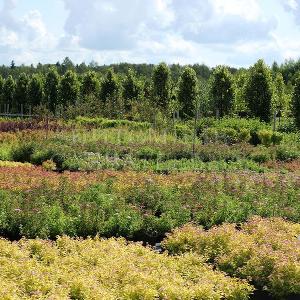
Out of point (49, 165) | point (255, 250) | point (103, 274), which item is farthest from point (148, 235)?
point (49, 165)

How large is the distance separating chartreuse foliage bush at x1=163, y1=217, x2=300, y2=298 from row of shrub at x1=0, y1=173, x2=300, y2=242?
1.06 meters

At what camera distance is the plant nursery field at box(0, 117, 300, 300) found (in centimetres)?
682

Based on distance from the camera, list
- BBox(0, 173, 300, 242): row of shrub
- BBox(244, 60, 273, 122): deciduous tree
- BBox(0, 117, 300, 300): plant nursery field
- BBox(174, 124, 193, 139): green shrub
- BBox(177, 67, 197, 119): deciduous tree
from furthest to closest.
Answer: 1. BBox(177, 67, 197, 119): deciduous tree
2. BBox(244, 60, 273, 122): deciduous tree
3. BBox(174, 124, 193, 139): green shrub
4. BBox(0, 173, 300, 242): row of shrub
5. BBox(0, 117, 300, 300): plant nursery field

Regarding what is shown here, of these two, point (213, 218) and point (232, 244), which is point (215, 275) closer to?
point (232, 244)

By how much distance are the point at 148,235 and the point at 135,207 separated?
68 cm

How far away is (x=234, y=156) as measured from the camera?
65.0 feet

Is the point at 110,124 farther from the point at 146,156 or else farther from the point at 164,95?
the point at 146,156

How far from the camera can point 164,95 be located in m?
35.3

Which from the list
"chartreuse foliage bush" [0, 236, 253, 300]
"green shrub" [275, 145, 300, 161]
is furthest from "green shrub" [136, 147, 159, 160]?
"chartreuse foliage bush" [0, 236, 253, 300]

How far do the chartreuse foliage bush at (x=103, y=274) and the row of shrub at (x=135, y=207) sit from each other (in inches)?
45.7

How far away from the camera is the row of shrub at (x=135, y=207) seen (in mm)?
9586

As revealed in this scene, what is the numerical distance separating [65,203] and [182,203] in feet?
7.93

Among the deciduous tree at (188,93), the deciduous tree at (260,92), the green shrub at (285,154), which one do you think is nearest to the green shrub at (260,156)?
the green shrub at (285,154)

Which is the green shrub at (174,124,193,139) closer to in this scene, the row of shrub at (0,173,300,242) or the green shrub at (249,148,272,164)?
the green shrub at (249,148,272,164)
